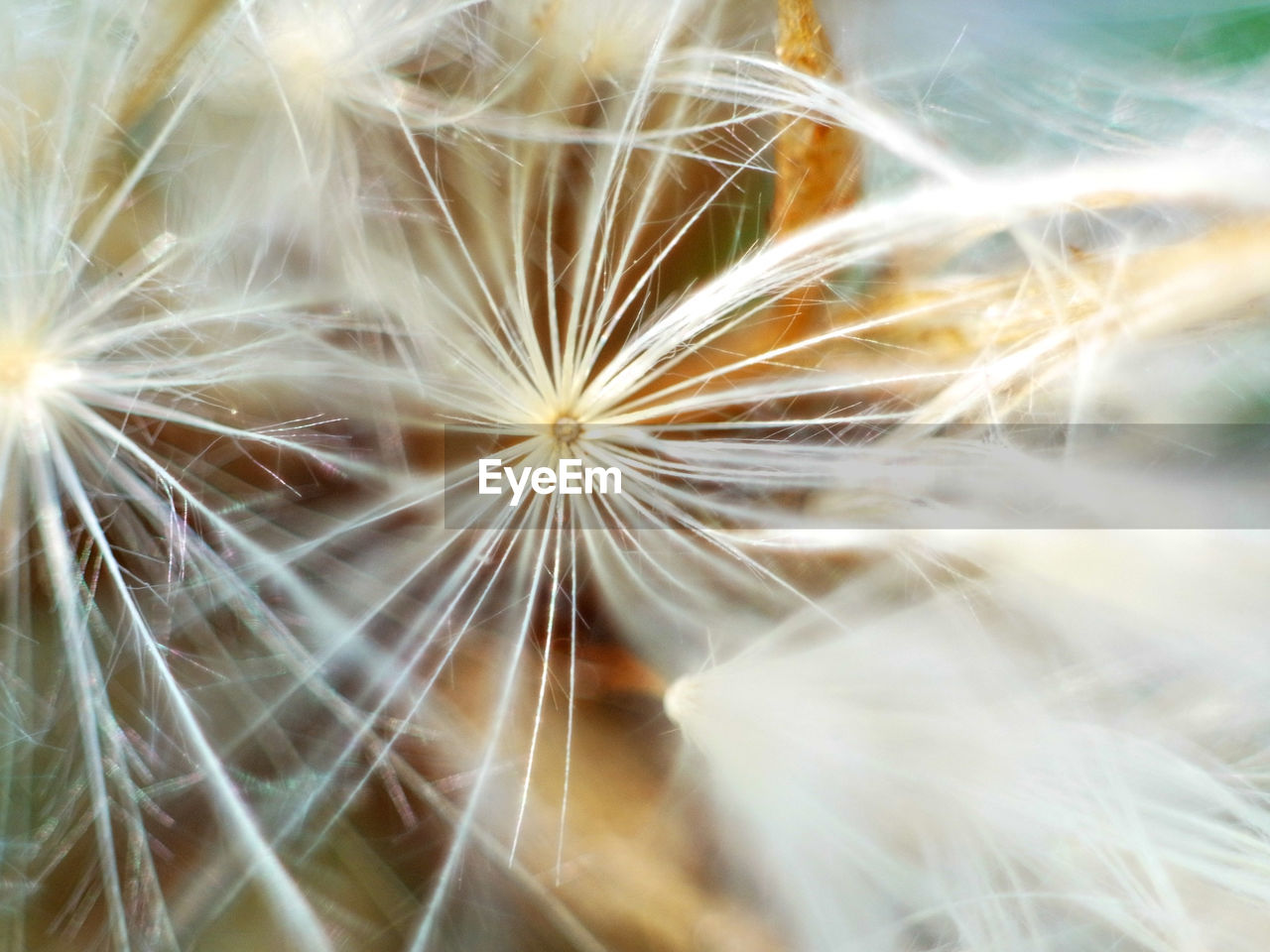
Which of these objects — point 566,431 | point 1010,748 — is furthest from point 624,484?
point 1010,748

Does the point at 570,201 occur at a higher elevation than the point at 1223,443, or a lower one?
higher

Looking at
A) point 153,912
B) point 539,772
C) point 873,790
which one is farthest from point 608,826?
point 153,912

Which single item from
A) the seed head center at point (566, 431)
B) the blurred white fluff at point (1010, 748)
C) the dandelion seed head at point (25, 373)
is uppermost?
the dandelion seed head at point (25, 373)

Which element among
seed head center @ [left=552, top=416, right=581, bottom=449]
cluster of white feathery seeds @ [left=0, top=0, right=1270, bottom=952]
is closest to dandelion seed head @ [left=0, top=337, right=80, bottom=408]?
cluster of white feathery seeds @ [left=0, top=0, right=1270, bottom=952]

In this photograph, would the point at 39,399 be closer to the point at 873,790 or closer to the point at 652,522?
the point at 652,522

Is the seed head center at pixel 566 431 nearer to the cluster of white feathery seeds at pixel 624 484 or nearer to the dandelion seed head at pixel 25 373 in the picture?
the cluster of white feathery seeds at pixel 624 484

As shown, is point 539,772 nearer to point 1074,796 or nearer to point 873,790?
point 873,790

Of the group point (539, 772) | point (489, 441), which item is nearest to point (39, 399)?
point (489, 441)

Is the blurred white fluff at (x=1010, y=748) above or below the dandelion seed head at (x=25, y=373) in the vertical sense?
below

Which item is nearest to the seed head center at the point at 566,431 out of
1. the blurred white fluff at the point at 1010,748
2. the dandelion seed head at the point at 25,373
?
the blurred white fluff at the point at 1010,748

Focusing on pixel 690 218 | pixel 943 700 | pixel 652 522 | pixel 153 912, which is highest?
pixel 690 218
